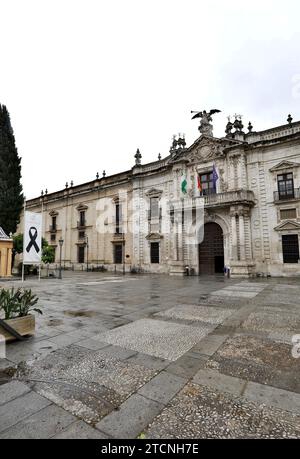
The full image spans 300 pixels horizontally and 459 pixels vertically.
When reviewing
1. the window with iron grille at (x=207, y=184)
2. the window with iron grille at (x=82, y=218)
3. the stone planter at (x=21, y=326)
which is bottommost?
the stone planter at (x=21, y=326)

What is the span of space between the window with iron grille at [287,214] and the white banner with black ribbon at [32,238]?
1703 centimetres

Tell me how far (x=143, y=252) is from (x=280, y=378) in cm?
2218

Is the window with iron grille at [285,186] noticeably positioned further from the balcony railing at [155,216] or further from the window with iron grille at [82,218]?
the window with iron grille at [82,218]

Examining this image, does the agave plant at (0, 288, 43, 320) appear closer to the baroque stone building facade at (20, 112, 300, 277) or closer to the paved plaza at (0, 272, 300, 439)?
the paved plaza at (0, 272, 300, 439)

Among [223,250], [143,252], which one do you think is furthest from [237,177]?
[143,252]

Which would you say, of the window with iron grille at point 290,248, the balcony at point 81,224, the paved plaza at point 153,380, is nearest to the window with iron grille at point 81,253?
the balcony at point 81,224

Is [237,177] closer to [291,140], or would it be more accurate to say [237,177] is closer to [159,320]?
[291,140]

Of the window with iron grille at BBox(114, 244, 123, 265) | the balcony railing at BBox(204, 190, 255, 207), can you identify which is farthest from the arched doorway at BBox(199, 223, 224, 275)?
the window with iron grille at BBox(114, 244, 123, 265)

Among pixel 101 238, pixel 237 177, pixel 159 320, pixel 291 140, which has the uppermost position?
pixel 291 140

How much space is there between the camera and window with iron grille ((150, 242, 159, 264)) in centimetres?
2400

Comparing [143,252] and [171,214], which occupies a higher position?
[171,214]

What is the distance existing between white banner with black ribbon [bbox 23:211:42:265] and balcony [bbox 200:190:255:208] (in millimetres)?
14521

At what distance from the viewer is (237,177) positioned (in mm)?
19703

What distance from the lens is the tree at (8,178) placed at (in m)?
24.0
